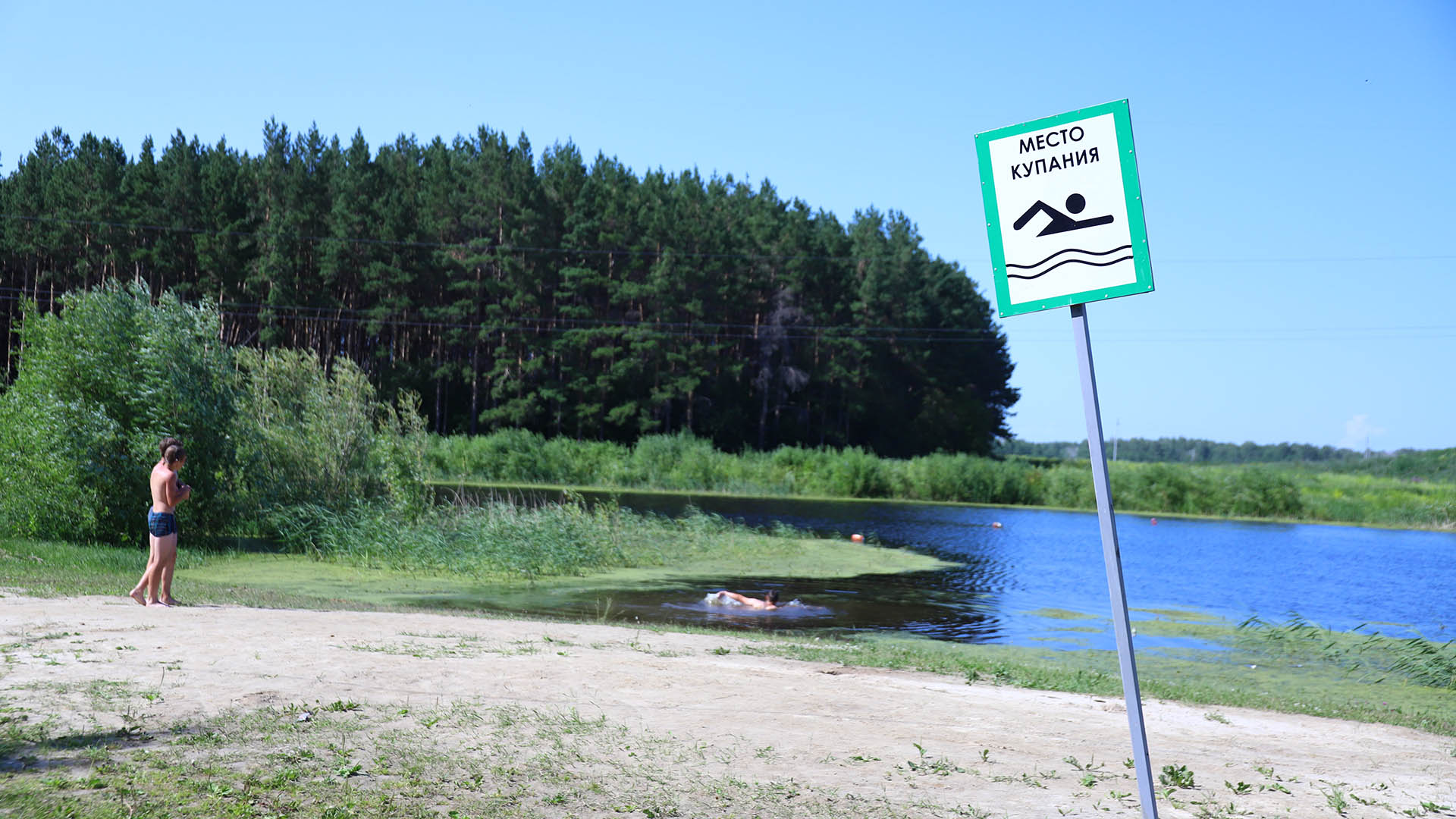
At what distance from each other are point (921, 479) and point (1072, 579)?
31615mm

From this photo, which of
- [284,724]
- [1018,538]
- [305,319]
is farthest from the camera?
[305,319]

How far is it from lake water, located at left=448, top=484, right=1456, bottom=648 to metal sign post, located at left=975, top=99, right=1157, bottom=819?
40.9ft

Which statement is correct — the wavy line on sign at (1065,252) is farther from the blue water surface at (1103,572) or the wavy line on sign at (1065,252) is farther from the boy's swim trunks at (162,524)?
the blue water surface at (1103,572)

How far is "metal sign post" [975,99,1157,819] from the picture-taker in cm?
467

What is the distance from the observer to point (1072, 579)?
26.2 m

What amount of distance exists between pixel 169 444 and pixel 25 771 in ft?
24.7

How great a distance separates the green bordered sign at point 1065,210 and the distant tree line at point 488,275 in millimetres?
60441

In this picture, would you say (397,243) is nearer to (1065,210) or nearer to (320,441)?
(320,441)

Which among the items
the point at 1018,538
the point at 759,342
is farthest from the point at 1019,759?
the point at 759,342

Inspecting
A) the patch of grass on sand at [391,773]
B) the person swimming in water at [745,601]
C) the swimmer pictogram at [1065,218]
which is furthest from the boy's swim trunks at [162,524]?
the swimmer pictogram at [1065,218]

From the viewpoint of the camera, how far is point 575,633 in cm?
1263

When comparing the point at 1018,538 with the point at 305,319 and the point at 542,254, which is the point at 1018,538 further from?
the point at 305,319

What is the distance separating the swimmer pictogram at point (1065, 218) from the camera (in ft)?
15.7

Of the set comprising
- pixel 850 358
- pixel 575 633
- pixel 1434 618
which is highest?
pixel 850 358
